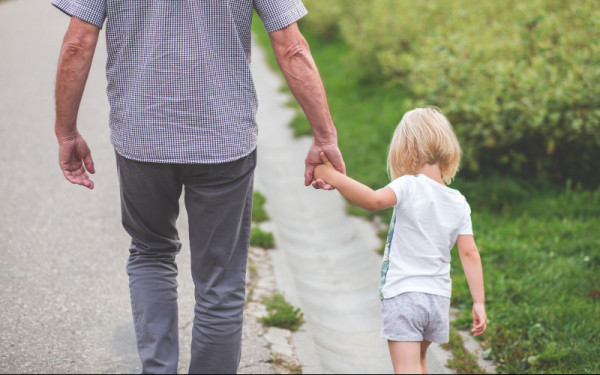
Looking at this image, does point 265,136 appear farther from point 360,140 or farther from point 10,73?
point 10,73

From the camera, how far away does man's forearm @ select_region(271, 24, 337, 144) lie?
2.60 metres

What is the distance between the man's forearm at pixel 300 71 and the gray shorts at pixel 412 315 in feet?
2.50

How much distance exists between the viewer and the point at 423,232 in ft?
8.42

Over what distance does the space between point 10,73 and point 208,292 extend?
8.35 m

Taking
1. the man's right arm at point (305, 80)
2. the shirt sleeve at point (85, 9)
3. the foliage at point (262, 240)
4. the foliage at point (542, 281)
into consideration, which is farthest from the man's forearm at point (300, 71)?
the foliage at point (262, 240)

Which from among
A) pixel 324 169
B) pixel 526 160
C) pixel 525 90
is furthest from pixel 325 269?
pixel 324 169

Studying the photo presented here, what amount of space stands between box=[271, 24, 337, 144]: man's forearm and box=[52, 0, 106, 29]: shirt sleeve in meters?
0.65

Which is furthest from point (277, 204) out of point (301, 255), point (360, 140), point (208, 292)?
point (208, 292)

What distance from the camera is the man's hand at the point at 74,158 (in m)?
2.73

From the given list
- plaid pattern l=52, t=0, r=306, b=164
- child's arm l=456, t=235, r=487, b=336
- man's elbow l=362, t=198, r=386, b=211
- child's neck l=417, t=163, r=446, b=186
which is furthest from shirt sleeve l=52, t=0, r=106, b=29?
child's arm l=456, t=235, r=487, b=336

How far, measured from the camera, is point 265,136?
8.53 m

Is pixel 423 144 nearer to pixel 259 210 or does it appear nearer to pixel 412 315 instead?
pixel 412 315

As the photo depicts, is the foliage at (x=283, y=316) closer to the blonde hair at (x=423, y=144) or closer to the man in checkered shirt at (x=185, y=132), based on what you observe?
the man in checkered shirt at (x=185, y=132)

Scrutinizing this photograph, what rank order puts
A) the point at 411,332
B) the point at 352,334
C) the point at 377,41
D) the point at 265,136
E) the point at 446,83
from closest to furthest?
the point at 411,332 → the point at 352,334 → the point at 446,83 → the point at 265,136 → the point at 377,41
